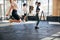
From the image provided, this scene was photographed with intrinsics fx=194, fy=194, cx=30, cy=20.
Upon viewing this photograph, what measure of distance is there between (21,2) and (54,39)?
48.3 ft

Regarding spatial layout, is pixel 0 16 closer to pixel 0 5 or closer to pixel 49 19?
pixel 0 5

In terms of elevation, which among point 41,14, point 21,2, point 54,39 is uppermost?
point 21,2

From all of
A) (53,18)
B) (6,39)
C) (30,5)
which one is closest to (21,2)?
(30,5)

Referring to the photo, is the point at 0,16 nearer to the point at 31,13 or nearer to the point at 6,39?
the point at 31,13

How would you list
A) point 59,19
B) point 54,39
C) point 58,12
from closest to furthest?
1. point 54,39
2. point 59,19
3. point 58,12

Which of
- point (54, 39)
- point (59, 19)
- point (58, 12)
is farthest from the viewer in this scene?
point (58, 12)

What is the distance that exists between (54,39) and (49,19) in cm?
1377

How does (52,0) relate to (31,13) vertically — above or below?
above

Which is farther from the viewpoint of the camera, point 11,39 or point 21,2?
point 21,2

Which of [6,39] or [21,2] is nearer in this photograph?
[6,39]

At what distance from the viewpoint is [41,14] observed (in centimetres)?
2098

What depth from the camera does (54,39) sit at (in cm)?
730

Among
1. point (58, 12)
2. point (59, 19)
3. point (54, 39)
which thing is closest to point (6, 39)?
point (54, 39)

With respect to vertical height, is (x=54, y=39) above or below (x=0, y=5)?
below
